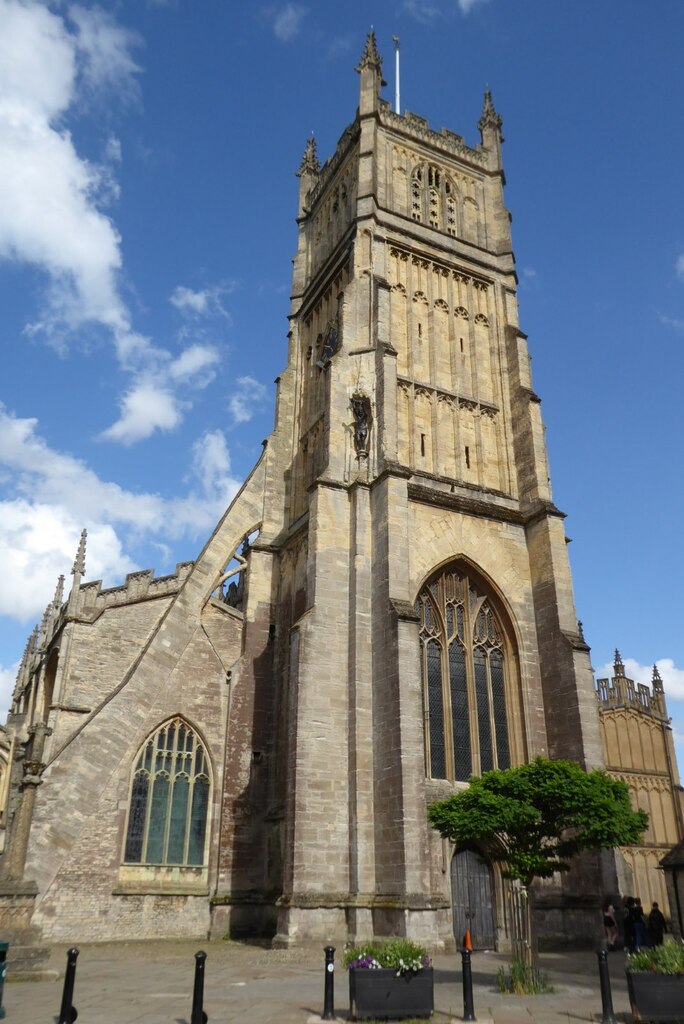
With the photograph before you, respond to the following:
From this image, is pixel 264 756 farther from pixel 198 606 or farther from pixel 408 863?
pixel 408 863

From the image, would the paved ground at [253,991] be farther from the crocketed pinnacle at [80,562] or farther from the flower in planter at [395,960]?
the crocketed pinnacle at [80,562]

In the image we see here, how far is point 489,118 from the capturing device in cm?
3512

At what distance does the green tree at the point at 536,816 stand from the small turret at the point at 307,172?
2805 centimetres

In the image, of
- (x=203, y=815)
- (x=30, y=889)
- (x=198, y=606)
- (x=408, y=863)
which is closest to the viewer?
(x=30, y=889)

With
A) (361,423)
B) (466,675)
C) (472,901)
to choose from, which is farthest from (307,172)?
(472,901)

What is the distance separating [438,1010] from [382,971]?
1.37m

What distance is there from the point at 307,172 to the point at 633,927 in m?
31.9

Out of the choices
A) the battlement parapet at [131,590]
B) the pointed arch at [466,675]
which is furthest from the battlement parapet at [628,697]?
the battlement parapet at [131,590]

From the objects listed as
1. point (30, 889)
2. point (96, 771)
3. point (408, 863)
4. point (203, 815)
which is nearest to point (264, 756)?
point (203, 815)

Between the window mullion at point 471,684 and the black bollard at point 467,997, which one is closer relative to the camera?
the black bollard at point 467,997

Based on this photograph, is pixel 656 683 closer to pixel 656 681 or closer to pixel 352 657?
pixel 656 681

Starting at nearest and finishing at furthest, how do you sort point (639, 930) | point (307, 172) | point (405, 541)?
1. point (639, 930)
2. point (405, 541)
3. point (307, 172)

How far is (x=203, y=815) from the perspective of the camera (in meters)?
22.9

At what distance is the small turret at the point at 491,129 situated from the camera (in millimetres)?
34219
